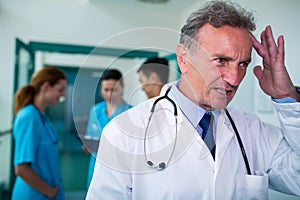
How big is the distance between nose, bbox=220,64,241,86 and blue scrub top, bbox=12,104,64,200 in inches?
42.3

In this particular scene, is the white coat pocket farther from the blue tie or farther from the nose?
the nose

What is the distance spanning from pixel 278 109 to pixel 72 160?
382 centimetres

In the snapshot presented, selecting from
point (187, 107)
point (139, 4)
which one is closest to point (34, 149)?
point (187, 107)

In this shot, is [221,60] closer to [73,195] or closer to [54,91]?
[54,91]

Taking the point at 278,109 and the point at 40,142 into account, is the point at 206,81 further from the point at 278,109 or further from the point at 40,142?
the point at 40,142

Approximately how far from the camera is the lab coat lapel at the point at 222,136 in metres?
0.77

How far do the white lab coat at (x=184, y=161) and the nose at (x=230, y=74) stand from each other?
0.16 metres

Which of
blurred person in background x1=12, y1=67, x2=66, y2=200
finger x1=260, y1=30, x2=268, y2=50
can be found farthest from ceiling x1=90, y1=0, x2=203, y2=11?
finger x1=260, y1=30, x2=268, y2=50

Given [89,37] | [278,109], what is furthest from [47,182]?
[89,37]

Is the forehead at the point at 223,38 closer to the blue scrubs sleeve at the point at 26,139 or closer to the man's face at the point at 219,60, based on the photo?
the man's face at the point at 219,60

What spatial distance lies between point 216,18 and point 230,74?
14 centimetres

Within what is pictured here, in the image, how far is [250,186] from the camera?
0.78m

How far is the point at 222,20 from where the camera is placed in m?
0.69

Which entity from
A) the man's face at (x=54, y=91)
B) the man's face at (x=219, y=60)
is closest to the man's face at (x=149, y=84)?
the man's face at (x=219, y=60)
